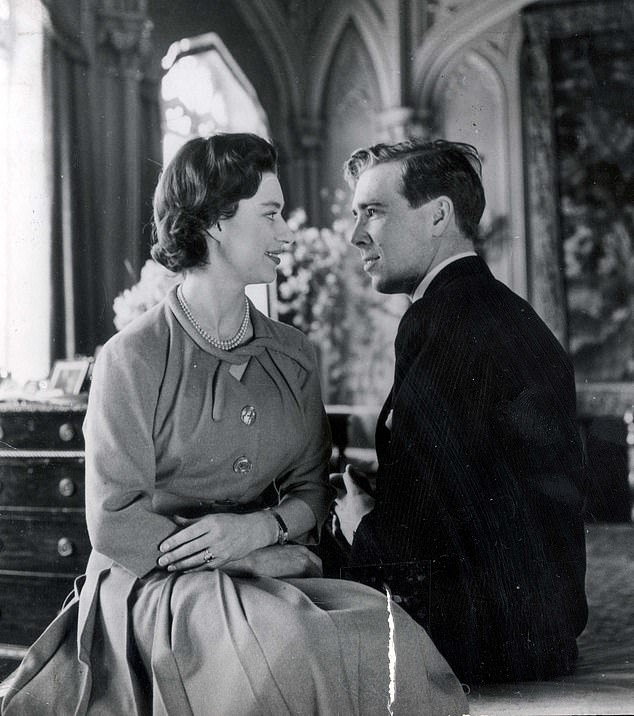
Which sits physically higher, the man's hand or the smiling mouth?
the smiling mouth

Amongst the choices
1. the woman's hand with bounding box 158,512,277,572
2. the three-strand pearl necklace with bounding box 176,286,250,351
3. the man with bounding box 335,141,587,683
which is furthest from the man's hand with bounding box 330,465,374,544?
the three-strand pearl necklace with bounding box 176,286,250,351

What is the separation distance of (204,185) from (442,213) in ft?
1.90

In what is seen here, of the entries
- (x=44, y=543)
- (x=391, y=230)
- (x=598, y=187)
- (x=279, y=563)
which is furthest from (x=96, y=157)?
(x=598, y=187)

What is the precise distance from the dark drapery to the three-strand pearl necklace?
A: 0.25m

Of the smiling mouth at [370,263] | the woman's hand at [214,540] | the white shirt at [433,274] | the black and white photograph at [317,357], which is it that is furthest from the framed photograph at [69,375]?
the white shirt at [433,274]

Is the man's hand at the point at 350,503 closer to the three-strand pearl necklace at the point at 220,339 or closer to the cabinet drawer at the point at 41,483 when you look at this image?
the three-strand pearl necklace at the point at 220,339

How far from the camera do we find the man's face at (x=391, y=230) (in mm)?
1907

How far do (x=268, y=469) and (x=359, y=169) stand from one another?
77 centimetres

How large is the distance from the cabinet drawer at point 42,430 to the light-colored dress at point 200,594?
22cm

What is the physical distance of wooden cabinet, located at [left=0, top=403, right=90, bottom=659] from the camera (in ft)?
6.57

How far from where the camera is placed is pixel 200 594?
167 centimetres

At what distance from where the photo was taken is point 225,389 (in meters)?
1.80

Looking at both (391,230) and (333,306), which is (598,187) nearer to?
(391,230)

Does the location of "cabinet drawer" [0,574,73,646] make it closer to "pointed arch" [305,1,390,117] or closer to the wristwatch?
the wristwatch
